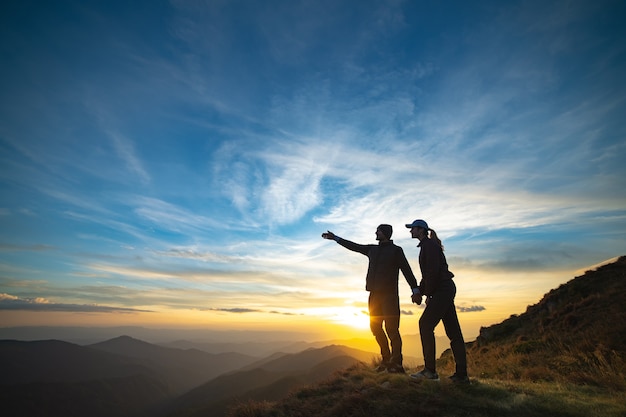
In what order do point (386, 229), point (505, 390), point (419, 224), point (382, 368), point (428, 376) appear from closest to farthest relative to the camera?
point (505, 390) → point (428, 376) → point (419, 224) → point (382, 368) → point (386, 229)

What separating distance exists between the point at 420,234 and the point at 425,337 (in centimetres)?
215

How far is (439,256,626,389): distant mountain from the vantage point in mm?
8328

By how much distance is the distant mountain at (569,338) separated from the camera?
8.33 meters

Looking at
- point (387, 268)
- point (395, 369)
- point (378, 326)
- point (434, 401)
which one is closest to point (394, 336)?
point (378, 326)

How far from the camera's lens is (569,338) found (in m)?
12.2

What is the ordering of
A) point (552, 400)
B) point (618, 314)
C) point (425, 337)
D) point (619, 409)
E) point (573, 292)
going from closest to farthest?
point (619, 409), point (552, 400), point (425, 337), point (618, 314), point (573, 292)

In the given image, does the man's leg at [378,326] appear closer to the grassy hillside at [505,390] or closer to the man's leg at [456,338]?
the grassy hillside at [505,390]

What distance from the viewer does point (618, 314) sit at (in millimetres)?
12227

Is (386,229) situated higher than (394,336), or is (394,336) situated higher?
(386,229)

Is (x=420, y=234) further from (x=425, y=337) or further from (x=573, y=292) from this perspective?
(x=573, y=292)

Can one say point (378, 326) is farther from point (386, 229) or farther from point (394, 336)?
point (386, 229)

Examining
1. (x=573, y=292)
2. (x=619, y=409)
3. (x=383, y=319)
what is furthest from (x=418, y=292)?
(x=573, y=292)

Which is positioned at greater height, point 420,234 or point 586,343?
point 420,234

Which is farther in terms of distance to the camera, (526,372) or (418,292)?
(526,372)
